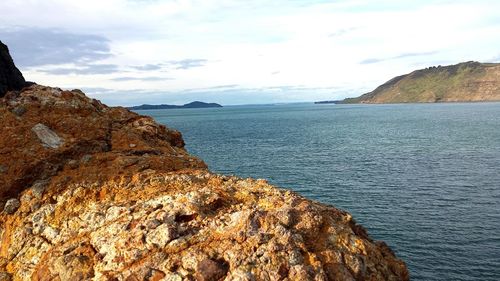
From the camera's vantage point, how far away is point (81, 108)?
28703mm

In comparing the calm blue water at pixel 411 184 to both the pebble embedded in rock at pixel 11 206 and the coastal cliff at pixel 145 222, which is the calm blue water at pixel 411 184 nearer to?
the coastal cliff at pixel 145 222

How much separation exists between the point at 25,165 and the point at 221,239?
12398 mm

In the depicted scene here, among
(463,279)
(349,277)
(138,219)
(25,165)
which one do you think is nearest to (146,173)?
(138,219)

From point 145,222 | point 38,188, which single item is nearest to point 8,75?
point 38,188

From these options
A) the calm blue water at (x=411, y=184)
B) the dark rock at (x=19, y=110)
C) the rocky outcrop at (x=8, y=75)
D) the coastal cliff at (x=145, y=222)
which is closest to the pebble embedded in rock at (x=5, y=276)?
the coastal cliff at (x=145, y=222)

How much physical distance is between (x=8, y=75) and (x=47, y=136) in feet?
28.8

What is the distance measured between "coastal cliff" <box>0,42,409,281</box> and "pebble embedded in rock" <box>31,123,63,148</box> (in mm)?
55

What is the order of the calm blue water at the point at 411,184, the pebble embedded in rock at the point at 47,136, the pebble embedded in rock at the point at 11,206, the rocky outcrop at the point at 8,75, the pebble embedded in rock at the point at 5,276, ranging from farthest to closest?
the calm blue water at the point at 411,184, the rocky outcrop at the point at 8,75, the pebble embedded in rock at the point at 47,136, the pebble embedded in rock at the point at 11,206, the pebble embedded in rock at the point at 5,276

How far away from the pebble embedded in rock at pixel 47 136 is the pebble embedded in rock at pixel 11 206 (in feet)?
13.7

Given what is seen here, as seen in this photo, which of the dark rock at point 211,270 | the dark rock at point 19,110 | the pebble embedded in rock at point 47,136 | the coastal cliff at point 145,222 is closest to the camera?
the dark rock at point 211,270

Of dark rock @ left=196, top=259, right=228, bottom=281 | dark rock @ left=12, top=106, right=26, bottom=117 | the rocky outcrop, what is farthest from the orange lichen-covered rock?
the rocky outcrop

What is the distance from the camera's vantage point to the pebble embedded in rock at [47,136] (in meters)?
24.7

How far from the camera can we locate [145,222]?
18.5 metres

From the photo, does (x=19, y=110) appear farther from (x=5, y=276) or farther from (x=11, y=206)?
(x=5, y=276)
